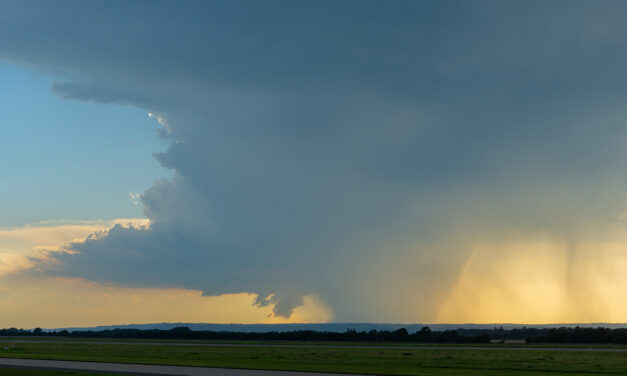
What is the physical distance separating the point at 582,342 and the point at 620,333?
700cm

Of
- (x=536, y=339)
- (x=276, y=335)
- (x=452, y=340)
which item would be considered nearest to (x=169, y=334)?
(x=276, y=335)

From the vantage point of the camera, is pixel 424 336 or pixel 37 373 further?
pixel 424 336

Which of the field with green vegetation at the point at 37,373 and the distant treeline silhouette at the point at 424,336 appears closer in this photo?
the field with green vegetation at the point at 37,373

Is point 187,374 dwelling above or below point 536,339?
below

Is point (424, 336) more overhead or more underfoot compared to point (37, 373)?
more overhead

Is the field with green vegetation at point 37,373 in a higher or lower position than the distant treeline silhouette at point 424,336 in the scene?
lower

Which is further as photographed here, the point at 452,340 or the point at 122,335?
the point at 122,335

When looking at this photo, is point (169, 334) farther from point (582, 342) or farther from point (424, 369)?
point (424, 369)

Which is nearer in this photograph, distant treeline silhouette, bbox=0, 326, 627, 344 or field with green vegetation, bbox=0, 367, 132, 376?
field with green vegetation, bbox=0, 367, 132, 376

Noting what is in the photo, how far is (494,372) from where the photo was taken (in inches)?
1959

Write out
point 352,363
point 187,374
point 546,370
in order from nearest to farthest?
point 187,374
point 546,370
point 352,363

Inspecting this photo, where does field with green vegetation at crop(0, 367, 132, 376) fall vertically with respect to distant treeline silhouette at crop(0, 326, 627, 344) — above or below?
below

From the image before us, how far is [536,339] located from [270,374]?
83723 millimetres

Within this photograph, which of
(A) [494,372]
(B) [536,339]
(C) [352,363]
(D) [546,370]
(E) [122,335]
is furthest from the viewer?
(E) [122,335]
